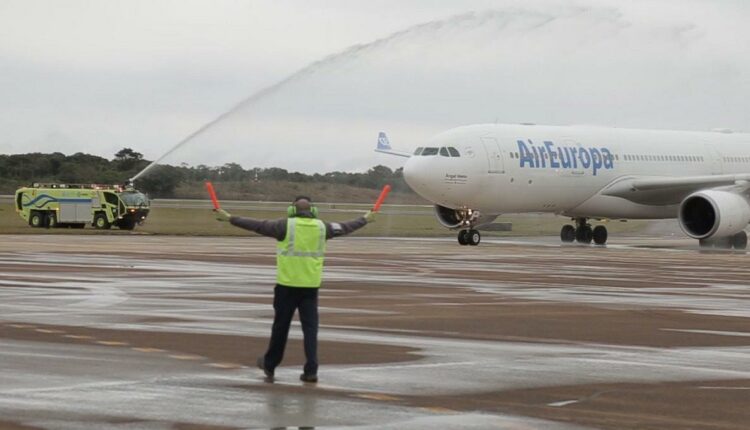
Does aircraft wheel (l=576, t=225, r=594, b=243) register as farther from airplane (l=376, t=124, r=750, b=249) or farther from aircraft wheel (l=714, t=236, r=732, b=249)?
aircraft wheel (l=714, t=236, r=732, b=249)

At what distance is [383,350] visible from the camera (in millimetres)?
16016

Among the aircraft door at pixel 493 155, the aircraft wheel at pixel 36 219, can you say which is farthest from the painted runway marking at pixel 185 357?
the aircraft wheel at pixel 36 219

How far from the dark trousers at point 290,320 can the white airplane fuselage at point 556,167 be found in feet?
112

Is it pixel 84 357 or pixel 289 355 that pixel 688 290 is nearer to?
pixel 289 355

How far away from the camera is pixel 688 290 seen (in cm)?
2792

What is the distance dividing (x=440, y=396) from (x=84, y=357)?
418cm

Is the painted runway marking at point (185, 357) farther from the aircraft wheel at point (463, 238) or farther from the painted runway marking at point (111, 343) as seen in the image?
the aircraft wheel at point (463, 238)

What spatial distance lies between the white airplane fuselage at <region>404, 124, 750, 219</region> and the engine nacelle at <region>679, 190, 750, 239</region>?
396 centimetres

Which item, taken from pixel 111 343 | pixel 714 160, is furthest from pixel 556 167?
pixel 111 343

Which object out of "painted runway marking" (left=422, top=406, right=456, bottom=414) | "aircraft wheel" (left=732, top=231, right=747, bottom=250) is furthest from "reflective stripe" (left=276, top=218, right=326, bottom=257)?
"aircraft wheel" (left=732, top=231, right=747, bottom=250)

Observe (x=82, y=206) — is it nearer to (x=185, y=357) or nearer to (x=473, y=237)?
(x=473, y=237)

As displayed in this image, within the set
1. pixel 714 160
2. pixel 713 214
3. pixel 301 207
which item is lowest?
pixel 713 214

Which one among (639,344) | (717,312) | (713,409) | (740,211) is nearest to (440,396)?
(713,409)

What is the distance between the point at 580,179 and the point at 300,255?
127 feet
